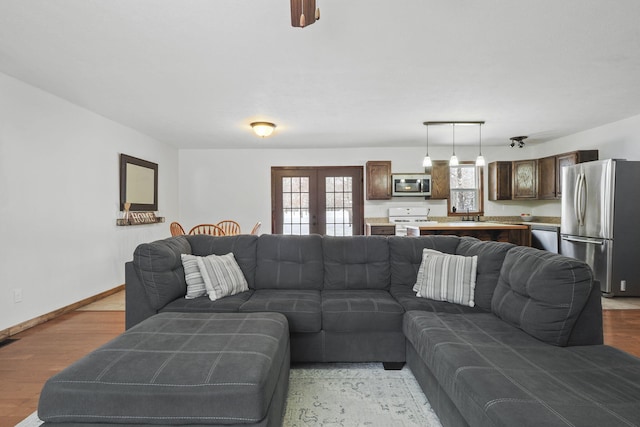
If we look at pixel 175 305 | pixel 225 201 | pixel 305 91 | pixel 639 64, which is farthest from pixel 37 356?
pixel 639 64

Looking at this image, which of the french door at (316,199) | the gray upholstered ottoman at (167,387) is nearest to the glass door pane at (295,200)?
the french door at (316,199)

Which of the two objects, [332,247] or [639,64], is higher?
[639,64]

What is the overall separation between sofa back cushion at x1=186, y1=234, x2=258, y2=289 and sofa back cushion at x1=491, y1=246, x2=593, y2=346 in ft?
6.45

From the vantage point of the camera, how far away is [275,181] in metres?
6.79

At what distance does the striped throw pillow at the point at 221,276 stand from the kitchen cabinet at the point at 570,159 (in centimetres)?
529

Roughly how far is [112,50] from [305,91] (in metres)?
1.71

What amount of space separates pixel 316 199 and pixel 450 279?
454cm

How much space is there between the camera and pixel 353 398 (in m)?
1.99

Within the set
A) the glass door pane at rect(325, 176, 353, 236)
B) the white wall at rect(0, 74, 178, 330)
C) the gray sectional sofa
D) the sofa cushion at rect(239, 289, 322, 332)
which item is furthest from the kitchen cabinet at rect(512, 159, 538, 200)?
the white wall at rect(0, 74, 178, 330)

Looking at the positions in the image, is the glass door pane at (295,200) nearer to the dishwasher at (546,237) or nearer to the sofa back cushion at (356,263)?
the sofa back cushion at (356,263)

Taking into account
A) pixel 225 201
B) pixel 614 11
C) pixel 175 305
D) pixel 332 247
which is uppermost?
pixel 614 11

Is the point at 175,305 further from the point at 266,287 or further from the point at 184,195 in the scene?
the point at 184,195

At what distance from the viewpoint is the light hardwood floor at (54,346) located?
201 centimetres

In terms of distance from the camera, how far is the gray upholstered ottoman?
4.15ft
